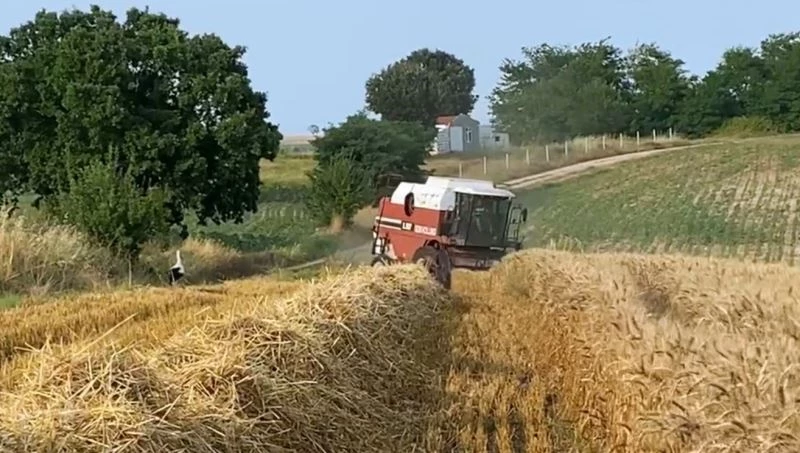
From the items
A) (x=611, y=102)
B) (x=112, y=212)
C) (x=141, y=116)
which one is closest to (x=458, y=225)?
(x=112, y=212)

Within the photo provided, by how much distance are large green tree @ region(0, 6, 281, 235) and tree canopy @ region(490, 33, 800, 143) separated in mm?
29825

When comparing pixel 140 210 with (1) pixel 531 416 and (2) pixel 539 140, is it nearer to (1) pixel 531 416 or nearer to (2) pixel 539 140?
(1) pixel 531 416

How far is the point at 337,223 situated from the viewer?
40.4 metres

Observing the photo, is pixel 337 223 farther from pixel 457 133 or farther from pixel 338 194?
pixel 457 133

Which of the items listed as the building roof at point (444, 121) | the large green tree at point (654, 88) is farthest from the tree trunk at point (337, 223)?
the building roof at point (444, 121)

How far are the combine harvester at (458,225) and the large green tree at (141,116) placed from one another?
9391 millimetres

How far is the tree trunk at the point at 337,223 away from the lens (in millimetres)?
39875

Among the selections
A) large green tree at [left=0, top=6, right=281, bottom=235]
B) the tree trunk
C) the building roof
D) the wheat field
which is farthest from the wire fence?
the wheat field

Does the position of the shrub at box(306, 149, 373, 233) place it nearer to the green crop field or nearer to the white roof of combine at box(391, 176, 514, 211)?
the green crop field

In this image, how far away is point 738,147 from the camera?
5234 centimetres

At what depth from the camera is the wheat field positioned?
16.2ft

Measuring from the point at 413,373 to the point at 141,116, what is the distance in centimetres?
2168

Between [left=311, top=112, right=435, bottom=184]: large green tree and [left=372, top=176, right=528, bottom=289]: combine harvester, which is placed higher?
[left=311, top=112, right=435, bottom=184]: large green tree

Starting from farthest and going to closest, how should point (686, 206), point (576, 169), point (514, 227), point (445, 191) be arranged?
1. point (576, 169)
2. point (686, 206)
3. point (514, 227)
4. point (445, 191)
